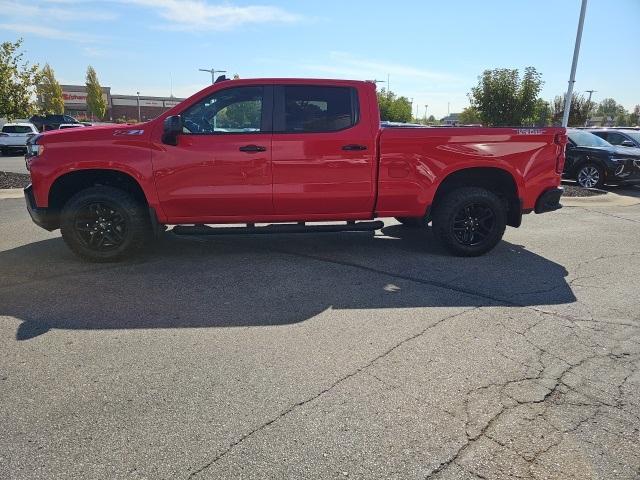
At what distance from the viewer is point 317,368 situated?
3.30m

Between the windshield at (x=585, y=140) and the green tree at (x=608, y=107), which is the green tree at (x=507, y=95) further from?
the green tree at (x=608, y=107)

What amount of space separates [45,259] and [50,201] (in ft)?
2.55

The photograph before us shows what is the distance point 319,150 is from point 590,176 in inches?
426

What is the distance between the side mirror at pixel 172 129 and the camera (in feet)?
16.8

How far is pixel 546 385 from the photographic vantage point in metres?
3.12

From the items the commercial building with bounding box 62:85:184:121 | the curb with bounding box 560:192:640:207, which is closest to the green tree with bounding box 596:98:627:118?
the commercial building with bounding box 62:85:184:121

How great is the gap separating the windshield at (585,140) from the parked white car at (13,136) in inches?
905

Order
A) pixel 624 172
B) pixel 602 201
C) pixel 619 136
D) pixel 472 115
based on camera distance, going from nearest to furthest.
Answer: pixel 602 201, pixel 624 172, pixel 619 136, pixel 472 115

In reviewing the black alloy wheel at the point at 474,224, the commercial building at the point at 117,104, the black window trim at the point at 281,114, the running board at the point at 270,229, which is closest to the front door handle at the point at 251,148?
the black window trim at the point at 281,114

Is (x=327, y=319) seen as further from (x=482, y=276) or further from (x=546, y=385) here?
(x=482, y=276)

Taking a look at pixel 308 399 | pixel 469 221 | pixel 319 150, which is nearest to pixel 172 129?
pixel 319 150

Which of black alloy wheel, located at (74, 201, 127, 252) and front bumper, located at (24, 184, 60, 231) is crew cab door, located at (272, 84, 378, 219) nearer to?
black alloy wheel, located at (74, 201, 127, 252)

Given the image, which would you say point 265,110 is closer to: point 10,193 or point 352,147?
point 352,147

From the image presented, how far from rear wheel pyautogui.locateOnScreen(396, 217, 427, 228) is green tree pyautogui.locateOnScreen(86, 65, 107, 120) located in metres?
64.7
